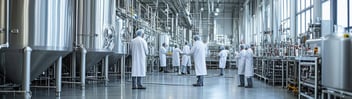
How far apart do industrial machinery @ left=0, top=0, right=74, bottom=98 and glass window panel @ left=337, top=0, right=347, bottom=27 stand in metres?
4.90

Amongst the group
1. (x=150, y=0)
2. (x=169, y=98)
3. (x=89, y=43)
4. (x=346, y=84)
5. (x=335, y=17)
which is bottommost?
(x=169, y=98)

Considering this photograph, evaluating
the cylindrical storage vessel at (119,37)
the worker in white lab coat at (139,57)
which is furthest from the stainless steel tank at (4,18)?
the cylindrical storage vessel at (119,37)

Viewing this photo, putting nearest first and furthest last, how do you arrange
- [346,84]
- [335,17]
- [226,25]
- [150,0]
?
[346,84]
[335,17]
[150,0]
[226,25]

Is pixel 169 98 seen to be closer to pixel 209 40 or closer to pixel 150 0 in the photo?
pixel 150 0

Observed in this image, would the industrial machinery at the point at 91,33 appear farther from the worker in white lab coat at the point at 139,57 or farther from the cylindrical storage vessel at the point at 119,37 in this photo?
the cylindrical storage vessel at the point at 119,37

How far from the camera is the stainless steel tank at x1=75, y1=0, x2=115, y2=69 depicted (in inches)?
255

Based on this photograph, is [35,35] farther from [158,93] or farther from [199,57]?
[199,57]

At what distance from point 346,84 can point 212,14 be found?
69.4 ft

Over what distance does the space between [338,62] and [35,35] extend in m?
3.41

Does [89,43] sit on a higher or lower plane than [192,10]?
lower

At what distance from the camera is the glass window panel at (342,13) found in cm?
680

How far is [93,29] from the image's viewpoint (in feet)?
21.6

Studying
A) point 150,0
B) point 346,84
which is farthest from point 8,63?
point 150,0

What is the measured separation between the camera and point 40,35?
182 inches
